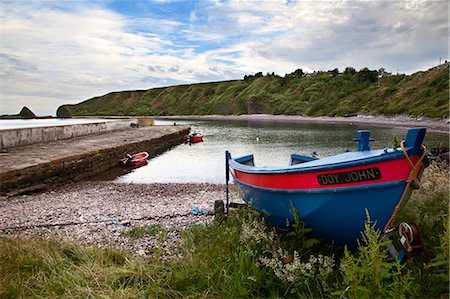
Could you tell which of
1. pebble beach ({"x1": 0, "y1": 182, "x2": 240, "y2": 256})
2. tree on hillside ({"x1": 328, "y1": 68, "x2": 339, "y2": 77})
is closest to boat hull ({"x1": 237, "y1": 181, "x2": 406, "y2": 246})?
pebble beach ({"x1": 0, "y1": 182, "x2": 240, "y2": 256})

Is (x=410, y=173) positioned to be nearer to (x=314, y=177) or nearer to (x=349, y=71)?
(x=314, y=177)

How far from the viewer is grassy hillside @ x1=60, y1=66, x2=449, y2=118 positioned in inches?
2157

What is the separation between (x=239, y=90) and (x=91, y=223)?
372 feet

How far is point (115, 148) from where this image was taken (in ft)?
64.5

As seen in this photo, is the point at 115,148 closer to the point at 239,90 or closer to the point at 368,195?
the point at 368,195

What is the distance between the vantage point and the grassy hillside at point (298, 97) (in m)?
54.8

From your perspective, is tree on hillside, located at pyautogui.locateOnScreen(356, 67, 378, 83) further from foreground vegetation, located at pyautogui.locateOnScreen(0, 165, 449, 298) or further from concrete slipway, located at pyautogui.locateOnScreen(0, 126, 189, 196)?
foreground vegetation, located at pyautogui.locateOnScreen(0, 165, 449, 298)

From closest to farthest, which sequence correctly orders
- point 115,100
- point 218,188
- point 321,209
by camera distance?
1. point 321,209
2. point 218,188
3. point 115,100

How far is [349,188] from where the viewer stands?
404 centimetres

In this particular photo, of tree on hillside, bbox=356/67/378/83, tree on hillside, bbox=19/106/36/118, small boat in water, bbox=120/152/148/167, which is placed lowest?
small boat in water, bbox=120/152/148/167

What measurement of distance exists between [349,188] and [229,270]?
181 cm

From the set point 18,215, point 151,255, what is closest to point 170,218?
point 151,255

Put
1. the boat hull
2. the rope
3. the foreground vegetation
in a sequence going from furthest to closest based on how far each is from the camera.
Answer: the boat hull, the rope, the foreground vegetation

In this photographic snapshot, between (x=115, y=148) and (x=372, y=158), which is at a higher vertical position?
(x=372, y=158)
